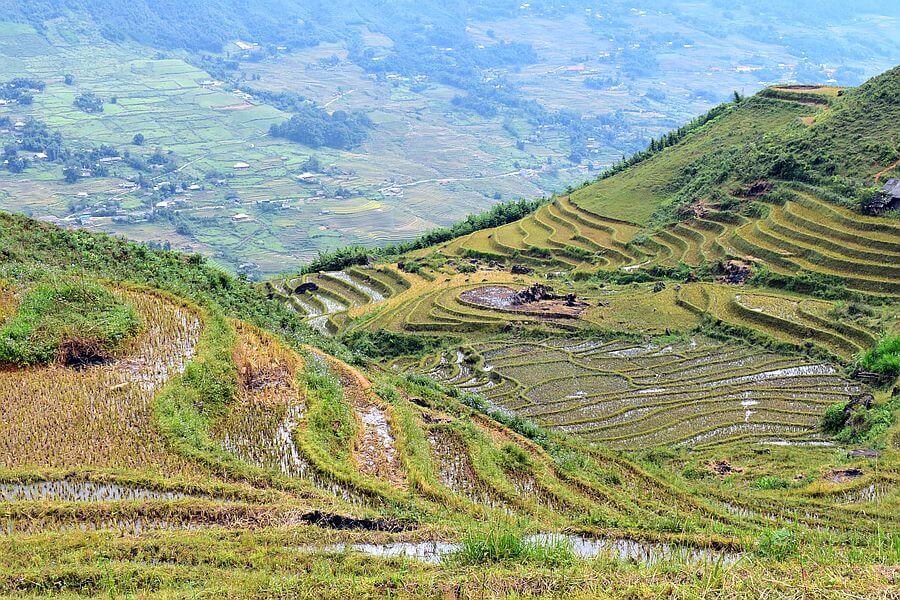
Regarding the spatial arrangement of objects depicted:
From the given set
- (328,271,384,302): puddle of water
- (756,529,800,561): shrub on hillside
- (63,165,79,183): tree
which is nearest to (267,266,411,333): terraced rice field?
(328,271,384,302): puddle of water

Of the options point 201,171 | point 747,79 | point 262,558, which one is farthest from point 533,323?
point 747,79

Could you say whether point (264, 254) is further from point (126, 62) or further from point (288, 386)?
point (126, 62)

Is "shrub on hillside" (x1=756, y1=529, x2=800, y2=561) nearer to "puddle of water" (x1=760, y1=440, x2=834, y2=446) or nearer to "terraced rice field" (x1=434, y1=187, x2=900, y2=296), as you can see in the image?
"puddle of water" (x1=760, y1=440, x2=834, y2=446)

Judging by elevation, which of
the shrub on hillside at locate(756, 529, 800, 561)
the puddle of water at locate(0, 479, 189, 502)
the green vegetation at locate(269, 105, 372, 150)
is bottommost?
the puddle of water at locate(0, 479, 189, 502)

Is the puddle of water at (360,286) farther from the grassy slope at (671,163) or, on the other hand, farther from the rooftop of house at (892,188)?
the rooftop of house at (892,188)

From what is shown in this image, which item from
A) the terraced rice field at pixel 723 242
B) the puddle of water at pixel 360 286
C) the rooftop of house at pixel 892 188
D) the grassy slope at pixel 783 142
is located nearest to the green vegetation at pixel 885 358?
the terraced rice field at pixel 723 242
